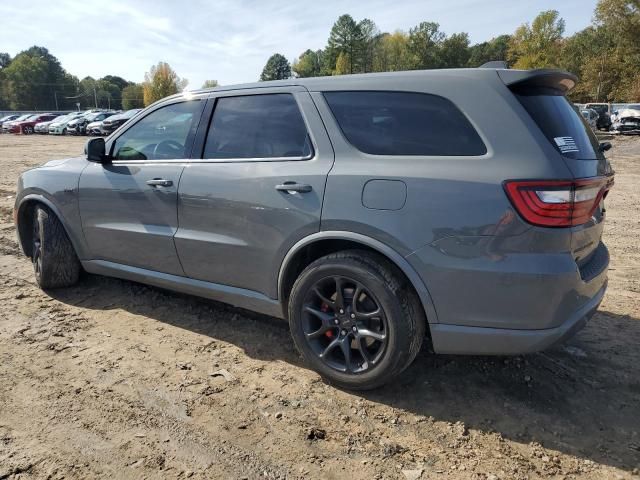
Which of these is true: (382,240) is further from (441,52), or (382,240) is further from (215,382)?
(441,52)

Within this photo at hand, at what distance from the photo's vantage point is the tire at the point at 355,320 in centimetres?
268

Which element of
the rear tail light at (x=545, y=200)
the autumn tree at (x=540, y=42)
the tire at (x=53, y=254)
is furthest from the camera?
the autumn tree at (x=540, y=42)

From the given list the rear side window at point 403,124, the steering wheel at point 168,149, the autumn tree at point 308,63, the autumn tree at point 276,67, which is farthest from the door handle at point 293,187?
the autumn tree at point 276,67

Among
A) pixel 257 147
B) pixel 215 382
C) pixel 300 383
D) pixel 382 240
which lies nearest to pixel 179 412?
pixel 215 382

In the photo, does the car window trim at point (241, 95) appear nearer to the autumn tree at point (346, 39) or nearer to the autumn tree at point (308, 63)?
the autumn tree at point (346, 39)

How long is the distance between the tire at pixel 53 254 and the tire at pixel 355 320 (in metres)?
2.48

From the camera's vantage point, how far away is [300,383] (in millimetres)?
3068

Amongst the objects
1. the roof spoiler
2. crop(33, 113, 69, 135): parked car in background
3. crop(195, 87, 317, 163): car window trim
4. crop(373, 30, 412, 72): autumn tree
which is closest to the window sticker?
the roof spoiler

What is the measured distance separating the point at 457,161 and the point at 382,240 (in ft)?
1.86

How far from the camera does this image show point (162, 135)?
3857 mm

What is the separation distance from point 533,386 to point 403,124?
1.77 metres

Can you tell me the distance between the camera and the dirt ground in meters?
2.38

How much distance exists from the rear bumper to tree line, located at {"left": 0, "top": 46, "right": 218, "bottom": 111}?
90720mm

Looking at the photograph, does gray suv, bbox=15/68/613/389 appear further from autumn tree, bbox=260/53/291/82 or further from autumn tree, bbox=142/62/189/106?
autumn tree, bbox=260/53/291/82
